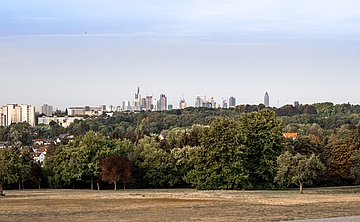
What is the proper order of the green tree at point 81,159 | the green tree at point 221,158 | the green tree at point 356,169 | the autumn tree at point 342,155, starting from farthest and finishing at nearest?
the autumn tree at point 342,155, the green tree at point 81,159, the green tree at point 221,158, the green tree at point 356,169

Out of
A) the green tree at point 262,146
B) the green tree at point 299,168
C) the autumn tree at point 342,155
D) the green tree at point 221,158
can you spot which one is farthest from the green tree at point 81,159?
the autumn tree at point 342,155

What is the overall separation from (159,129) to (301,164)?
12446 cm

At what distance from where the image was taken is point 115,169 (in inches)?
2685

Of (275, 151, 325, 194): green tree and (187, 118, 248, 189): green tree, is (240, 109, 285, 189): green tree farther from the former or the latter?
(275, 151, 325, 194): green tree

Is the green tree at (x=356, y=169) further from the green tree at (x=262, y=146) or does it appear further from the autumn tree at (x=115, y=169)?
the autumn tree at (x=115, y=169)

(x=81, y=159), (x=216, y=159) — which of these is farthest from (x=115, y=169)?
(x=216, y=159)

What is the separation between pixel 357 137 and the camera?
7412 centimetres

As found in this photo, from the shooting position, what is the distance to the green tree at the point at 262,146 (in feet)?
228

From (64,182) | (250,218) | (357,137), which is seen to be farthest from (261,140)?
(250,218)

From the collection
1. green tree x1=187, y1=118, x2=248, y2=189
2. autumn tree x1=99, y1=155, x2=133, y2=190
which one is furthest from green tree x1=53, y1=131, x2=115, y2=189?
green tree x1=187, y1=118, x2=248, y2=189

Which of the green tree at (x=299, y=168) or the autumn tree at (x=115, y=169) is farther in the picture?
the autumn tree at (x=115, y=169)

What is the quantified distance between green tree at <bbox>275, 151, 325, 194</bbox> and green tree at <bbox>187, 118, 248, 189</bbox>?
8265 millimetres

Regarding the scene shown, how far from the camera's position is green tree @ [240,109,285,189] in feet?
228

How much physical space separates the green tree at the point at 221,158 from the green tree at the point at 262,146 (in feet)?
6.23
